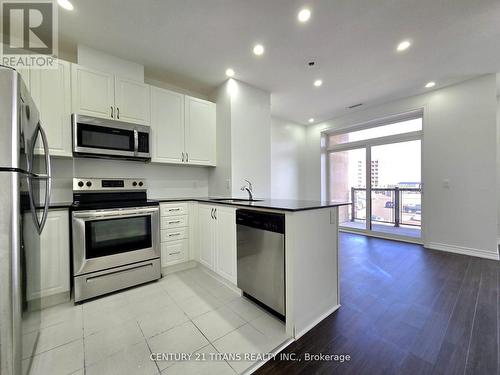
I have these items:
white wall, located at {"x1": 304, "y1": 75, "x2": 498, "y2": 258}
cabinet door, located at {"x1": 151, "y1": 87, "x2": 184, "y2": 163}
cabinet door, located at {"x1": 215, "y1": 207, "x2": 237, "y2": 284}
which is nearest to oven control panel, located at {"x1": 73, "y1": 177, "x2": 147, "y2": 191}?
cabinet door, located at {"x1": 151, "y1": 87, "x2": 184, "y2": 163}

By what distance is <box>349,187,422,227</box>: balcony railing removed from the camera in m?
4.11

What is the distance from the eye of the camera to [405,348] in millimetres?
1425

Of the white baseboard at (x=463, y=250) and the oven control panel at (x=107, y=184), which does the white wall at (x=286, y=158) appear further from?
the oven control panel at (x=107, y=184)

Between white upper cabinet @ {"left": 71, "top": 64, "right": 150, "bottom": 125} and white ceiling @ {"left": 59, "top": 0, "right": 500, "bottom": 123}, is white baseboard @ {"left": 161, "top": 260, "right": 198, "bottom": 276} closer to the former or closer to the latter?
white upper cabinet @ {"left": 71, "top": 64, "right": 150, "bottom": 125}

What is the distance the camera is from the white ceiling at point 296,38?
1.92m

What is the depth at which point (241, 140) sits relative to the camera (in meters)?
3.28

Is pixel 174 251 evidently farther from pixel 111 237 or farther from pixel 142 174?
pixel 142 174

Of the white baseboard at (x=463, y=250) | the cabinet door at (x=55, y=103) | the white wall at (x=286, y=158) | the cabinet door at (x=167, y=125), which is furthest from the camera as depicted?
the white wall at (x=286, y=158)

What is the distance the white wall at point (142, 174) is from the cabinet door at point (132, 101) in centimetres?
66

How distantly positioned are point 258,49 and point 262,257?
2.51 m

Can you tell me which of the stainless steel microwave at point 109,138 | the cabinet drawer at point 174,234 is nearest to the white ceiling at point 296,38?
the stainless steel microwave at point 109,138

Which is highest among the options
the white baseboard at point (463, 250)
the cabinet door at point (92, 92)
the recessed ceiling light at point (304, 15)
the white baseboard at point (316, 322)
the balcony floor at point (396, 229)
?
the recessed ceiling light at point (304, 15)

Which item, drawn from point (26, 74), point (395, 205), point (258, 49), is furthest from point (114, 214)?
point (395, 205)

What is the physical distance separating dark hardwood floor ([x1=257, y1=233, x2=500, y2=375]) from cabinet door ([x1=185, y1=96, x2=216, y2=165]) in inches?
106
